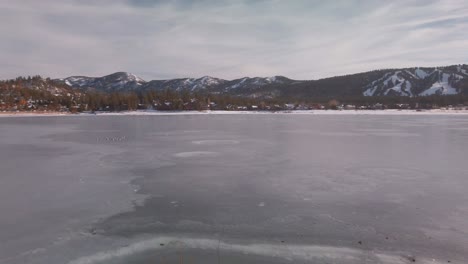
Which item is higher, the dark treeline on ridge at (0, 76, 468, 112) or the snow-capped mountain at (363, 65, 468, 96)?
the snow-capped mountain at (363, 65, 468, 96)

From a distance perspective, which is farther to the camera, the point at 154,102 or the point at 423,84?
the point at 423,84

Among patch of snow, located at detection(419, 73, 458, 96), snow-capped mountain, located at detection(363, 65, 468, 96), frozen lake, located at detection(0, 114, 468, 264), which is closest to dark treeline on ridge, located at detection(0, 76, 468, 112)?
patch of snow, located at detection(419, 73, 458, 96)

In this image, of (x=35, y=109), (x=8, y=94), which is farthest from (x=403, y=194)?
(x=8, y=94)

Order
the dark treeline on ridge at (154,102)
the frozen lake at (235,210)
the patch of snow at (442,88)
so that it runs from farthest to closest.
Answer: the patch of snow at (442,88) → the dark treeline on ridge at (154,102) → the frozen lake at (235,210)

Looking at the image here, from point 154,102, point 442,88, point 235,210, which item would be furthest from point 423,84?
point 235,210

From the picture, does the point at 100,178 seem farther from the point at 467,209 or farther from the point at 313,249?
the point at 467,209

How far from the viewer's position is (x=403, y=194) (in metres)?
9.82

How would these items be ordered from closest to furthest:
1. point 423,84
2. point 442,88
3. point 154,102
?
point 154,102
point 442,88
point 423,84

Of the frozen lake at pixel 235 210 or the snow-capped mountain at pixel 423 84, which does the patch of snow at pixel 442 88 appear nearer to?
the snow-capped mountain at pixel 423 84

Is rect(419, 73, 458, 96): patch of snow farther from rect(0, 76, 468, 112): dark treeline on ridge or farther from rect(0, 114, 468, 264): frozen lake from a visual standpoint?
rect(0, 114, 468, 264): frozen lake

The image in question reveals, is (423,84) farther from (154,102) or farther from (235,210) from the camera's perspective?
(235,210)

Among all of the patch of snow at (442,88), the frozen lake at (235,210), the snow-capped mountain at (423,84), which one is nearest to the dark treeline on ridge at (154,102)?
the patch of snow at (442,88)

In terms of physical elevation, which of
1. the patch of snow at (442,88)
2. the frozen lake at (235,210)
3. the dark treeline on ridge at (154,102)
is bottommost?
the frozen lake at (235,210)

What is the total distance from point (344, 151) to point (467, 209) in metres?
9.81
